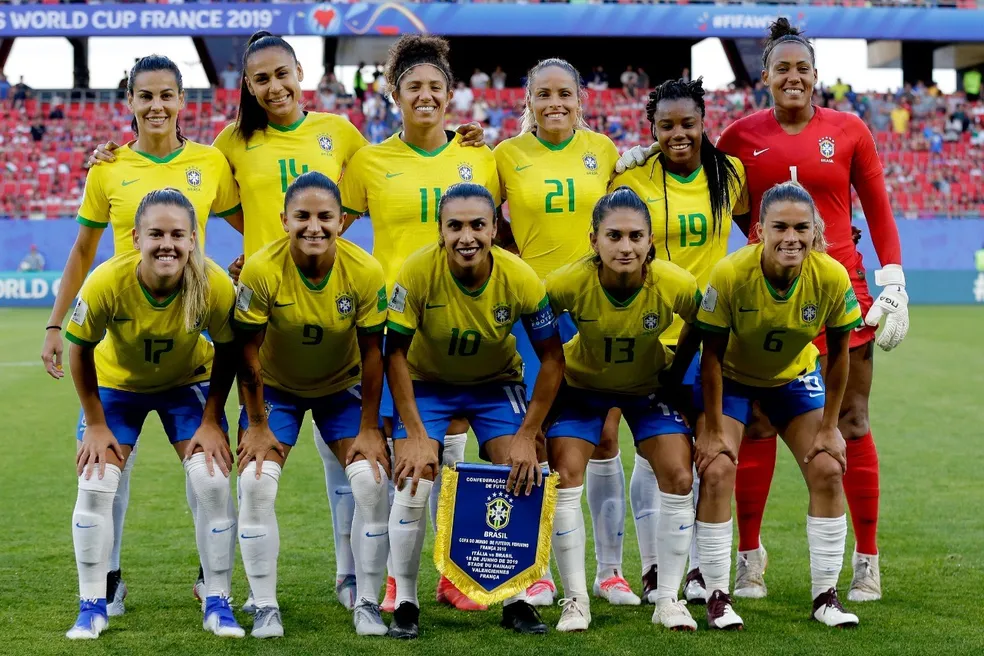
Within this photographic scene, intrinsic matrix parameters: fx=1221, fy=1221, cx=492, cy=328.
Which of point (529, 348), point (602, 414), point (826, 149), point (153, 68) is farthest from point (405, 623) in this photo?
point (826, 149)

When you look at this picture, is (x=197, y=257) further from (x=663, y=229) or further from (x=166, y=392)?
(x=663, y=229)

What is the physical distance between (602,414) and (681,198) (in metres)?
0.94

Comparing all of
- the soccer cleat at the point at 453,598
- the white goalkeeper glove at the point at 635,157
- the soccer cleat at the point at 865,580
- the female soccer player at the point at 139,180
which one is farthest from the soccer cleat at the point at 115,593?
the soccer cleat at the point at 865,580

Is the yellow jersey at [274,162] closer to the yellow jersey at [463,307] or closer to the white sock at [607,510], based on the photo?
the yellow jersey at [463,307]

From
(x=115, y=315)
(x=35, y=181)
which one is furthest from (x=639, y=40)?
(x=115, y=315)

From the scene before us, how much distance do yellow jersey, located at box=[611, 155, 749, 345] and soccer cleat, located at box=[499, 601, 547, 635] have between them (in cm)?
120

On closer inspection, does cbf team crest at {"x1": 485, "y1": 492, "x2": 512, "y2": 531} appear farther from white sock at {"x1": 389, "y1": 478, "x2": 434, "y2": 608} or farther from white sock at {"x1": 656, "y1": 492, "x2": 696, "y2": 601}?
white sock at {"x1": 656, "y1": 492, "x2": 696, "y2": 601}

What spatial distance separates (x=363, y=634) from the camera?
4324 mm

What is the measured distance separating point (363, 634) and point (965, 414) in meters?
7.41

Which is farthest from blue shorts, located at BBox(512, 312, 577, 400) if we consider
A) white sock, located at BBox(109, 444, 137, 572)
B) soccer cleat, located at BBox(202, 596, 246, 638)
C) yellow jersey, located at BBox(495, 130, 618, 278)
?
white sock, located at BBox(109, 444, 137, 572)

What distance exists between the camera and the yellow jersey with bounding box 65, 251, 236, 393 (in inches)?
169

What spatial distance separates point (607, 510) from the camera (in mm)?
5012

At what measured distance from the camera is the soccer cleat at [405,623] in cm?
430

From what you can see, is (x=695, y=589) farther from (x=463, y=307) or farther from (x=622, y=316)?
(x=463, y=307)
